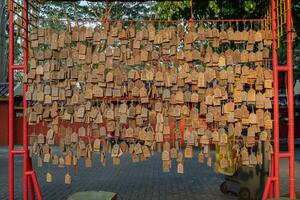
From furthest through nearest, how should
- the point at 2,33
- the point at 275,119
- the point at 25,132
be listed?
the point at 2,33 < the point at 25,132 < the point at 275,119

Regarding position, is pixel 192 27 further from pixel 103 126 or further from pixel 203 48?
pixel 103 126

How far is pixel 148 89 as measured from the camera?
7.08 m

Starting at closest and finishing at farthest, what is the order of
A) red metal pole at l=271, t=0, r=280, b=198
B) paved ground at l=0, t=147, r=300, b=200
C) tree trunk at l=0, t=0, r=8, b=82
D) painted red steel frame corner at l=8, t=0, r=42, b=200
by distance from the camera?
red metal pole at l=271, t=0, r=280, b=198 < painted red steel frame corner at l=8, t=0, r=42, b=200 < paved ground at l=0, t=147, r=300, b=200 < tree trunk at l=0, t=0, r=8, b=82

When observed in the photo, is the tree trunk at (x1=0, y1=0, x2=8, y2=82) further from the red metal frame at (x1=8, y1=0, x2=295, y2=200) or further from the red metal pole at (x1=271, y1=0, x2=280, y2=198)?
the red metal pole at (x1=271, y1=0, x2=280, y2=198)

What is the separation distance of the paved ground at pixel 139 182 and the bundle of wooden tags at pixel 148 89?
300 cm

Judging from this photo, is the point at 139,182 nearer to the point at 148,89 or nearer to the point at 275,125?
the point at 148,89

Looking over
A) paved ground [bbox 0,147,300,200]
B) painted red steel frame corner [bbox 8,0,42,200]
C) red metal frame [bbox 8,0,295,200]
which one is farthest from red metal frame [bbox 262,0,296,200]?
painted red steel frame corner [bbox 8,0,42,200]

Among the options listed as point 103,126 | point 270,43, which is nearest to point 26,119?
point 103,126

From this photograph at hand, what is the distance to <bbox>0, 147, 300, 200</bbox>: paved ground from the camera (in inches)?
404

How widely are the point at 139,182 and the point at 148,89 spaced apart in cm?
550

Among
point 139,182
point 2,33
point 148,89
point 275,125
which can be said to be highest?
point 2,33

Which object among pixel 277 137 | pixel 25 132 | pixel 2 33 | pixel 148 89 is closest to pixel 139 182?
pixel 25 132

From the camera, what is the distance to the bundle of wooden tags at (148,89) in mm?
6977

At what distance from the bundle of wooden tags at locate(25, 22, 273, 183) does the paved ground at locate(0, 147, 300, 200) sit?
3.00m
